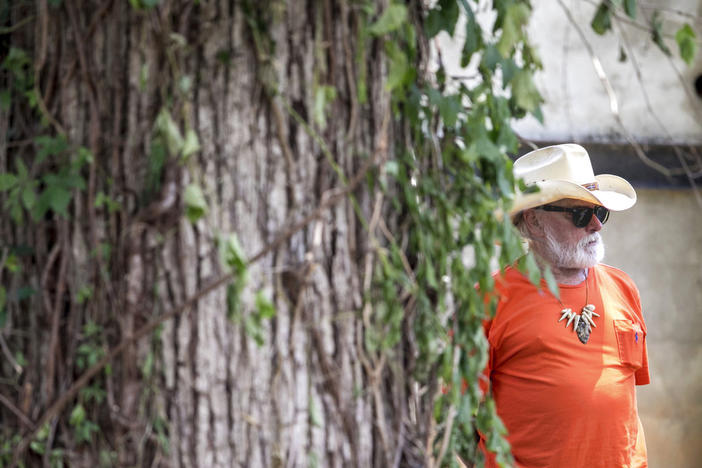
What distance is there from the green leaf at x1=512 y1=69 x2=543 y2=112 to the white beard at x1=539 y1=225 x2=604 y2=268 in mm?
1669

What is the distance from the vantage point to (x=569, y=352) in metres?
3.20

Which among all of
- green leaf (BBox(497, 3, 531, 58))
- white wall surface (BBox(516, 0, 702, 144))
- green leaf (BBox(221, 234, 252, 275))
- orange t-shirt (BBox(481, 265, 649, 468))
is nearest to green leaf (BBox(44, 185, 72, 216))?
green leaf (BBox(221, 234, 252, 275))

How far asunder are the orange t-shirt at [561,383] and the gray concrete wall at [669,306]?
3349 mm

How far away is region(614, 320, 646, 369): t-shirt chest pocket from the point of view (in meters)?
3.29

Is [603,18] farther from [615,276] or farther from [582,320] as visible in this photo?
[615,276]

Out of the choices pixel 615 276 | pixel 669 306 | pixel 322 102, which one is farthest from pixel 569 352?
pixel 669 306

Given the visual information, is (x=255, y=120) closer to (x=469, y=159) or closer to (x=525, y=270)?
(x=469, y=159)

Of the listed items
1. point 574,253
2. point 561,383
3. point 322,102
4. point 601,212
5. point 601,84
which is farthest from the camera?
point 601,84

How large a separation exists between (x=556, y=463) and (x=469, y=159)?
1693 millimetres

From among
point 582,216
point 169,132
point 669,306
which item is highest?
point 169,132

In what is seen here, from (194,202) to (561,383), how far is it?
1942 millimetres

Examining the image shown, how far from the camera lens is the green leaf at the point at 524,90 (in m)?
1.79

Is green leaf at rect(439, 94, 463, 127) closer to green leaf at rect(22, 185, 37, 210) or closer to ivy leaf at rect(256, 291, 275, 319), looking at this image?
ivy leaf at rect(256, 291, 275, 319)

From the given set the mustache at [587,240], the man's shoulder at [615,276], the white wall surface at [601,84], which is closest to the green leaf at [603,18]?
the mustache at [587,240]
